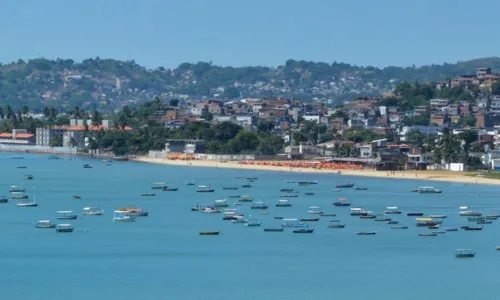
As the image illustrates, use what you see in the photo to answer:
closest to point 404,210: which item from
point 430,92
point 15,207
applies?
point 15,207

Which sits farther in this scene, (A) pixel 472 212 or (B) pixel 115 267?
(A) pixel 472 212

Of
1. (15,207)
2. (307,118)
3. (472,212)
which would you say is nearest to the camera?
(472,212)

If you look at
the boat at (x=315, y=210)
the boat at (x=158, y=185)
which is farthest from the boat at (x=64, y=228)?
the boat at (x=158, y=185)

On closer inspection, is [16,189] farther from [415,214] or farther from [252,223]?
[415,214]

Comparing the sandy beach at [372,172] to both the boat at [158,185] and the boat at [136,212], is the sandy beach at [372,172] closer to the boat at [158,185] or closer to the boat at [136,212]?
the boat at [158,185]

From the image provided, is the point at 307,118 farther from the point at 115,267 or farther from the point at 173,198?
the point at 115,267

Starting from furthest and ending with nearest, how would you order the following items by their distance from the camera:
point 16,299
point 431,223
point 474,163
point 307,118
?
point 307,118
point 474,163
point 431,223
point 16,299

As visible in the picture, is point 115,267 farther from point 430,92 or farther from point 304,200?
point 430,92
